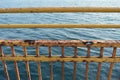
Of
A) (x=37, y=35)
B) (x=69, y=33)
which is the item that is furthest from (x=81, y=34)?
(x=37, y=35)

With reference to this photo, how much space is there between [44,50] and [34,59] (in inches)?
345

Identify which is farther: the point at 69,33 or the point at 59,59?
the point at 69,33

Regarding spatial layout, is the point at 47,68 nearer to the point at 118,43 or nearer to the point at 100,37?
the point at 118,43

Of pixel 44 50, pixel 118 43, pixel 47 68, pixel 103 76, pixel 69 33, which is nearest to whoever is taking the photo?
pixel 118 43

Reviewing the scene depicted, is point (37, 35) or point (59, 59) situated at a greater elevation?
point (59, 59)

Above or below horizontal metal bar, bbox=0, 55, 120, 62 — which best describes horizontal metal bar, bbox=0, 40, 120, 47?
above

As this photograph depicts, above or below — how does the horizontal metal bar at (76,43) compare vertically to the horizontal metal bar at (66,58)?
above

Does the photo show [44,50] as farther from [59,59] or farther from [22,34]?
[59,59]

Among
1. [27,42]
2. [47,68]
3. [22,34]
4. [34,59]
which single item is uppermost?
[27,42]

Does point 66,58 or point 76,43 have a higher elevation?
point 76,43

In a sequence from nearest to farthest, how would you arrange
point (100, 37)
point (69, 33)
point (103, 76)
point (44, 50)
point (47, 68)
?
point (103, 76)
point (47, 68)
point (44, 50)
point (100, 37)
point (69, 33)

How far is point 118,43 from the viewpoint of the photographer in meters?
3.09

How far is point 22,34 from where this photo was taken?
17.2m

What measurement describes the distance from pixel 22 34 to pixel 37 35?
4.52 feet
